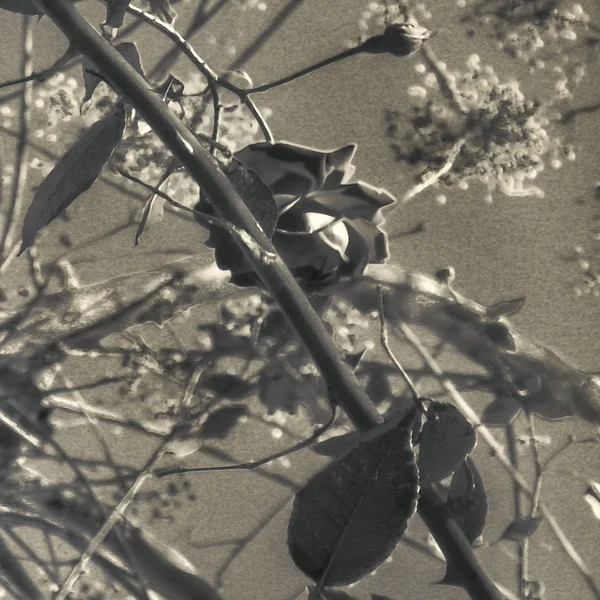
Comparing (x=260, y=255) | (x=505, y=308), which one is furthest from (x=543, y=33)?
(x=260, y=255)

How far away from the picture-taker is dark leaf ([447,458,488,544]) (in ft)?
0.68

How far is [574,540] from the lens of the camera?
0.48 meters

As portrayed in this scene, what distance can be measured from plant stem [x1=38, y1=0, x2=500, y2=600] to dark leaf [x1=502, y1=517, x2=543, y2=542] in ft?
1.04

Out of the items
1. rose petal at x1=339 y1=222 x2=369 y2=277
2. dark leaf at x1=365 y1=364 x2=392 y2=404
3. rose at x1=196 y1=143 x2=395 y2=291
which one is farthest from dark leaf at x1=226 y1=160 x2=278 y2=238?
dark leaf at x1=365 y1=364 x2=392 y2=404

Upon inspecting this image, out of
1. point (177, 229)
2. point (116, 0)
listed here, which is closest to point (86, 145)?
point (116, 0)

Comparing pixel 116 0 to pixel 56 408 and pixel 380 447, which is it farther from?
pixel 56 408

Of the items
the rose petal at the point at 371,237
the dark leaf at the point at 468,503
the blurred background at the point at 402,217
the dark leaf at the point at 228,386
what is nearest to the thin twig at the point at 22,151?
the blurred background at the point at 402,217

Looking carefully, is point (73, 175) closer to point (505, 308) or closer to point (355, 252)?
point (355, 252)

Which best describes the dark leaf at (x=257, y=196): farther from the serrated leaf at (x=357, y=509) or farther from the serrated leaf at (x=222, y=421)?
the serrated leaf at (x=222, y=421)

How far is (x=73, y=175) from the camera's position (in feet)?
0.68

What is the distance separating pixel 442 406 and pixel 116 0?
0.17m

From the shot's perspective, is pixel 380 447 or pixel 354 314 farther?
pixel 354 314

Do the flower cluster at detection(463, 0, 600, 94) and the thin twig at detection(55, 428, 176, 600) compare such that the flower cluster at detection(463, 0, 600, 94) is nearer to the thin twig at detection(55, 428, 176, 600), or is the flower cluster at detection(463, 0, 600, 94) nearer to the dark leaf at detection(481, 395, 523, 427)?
the dark leaf at detection(481, 395, 523, 427)

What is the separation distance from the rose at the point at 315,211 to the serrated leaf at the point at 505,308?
173mm
